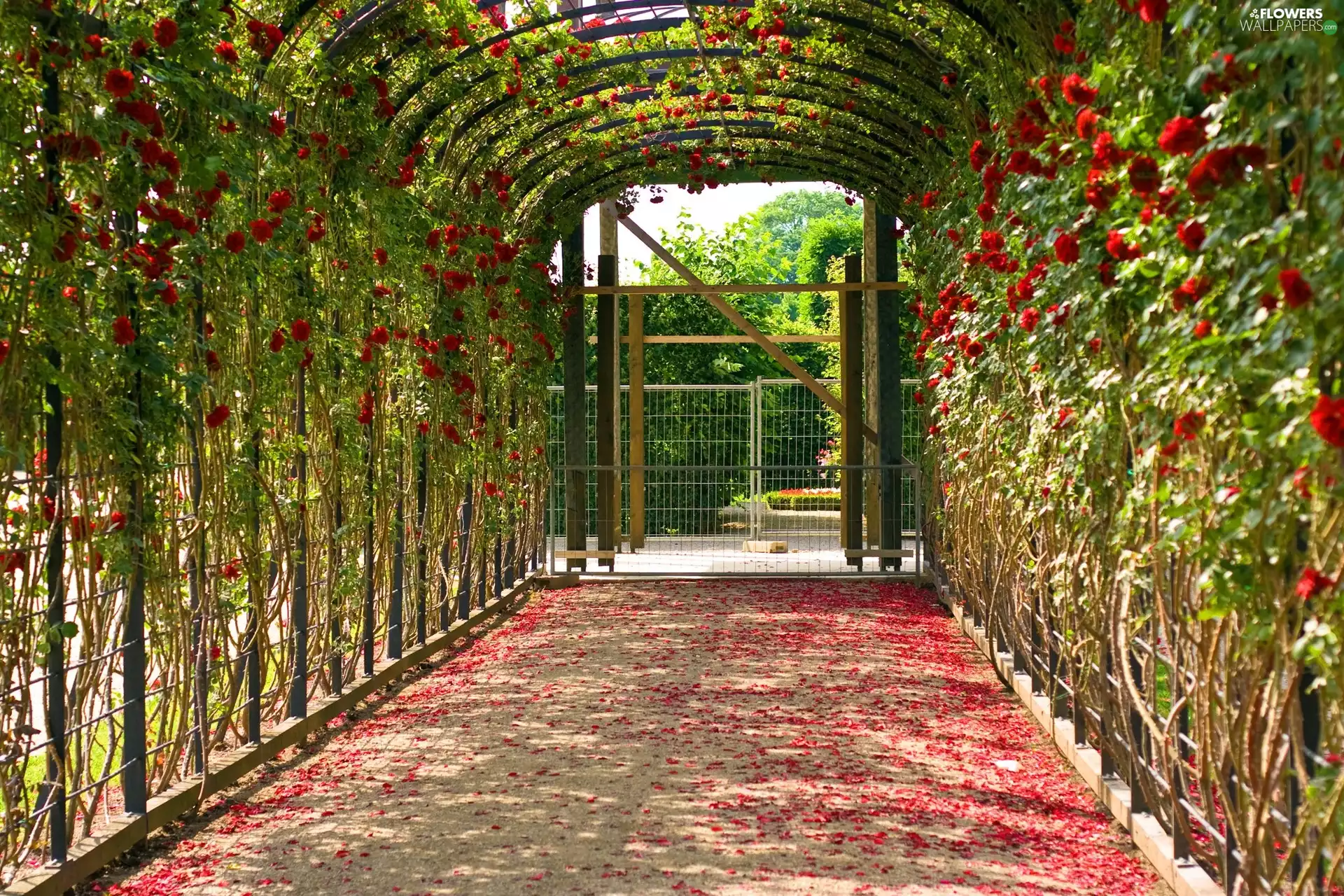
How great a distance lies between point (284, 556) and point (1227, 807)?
345 centimetres

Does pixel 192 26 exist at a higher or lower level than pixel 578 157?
lower

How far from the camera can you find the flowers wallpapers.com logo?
214cm

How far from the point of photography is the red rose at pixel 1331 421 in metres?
1.86

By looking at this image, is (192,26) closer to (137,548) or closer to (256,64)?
(256,64)

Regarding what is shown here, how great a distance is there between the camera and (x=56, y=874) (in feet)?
11.2

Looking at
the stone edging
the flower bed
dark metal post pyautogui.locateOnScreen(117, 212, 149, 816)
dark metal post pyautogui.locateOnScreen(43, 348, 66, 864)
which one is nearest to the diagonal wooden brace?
the flower bed

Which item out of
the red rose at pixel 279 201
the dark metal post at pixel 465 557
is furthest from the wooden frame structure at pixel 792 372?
the red rose at pixel 279 201

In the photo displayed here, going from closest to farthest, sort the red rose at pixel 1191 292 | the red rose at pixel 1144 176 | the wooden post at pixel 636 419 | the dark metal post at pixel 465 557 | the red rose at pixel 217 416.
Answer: the red rose at pixel 1191 292, the red rose at pixel 1144 176, the red rose at pixel 217 416, the dark metal post at pixel 465 557, the wooden post at pixel 636 419

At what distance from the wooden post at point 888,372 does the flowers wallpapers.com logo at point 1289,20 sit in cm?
840

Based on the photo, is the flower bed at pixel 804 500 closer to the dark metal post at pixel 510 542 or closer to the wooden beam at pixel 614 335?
the wooden beam at pixel 614 335

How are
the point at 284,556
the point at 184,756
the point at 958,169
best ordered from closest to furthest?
the point at 184,756, the point at 284,556, the point at 958,169

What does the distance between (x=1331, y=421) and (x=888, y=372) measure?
8980 millimetres

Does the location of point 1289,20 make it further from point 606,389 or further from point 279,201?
point 606,389

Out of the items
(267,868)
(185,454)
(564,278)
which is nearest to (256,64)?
(185,454)
